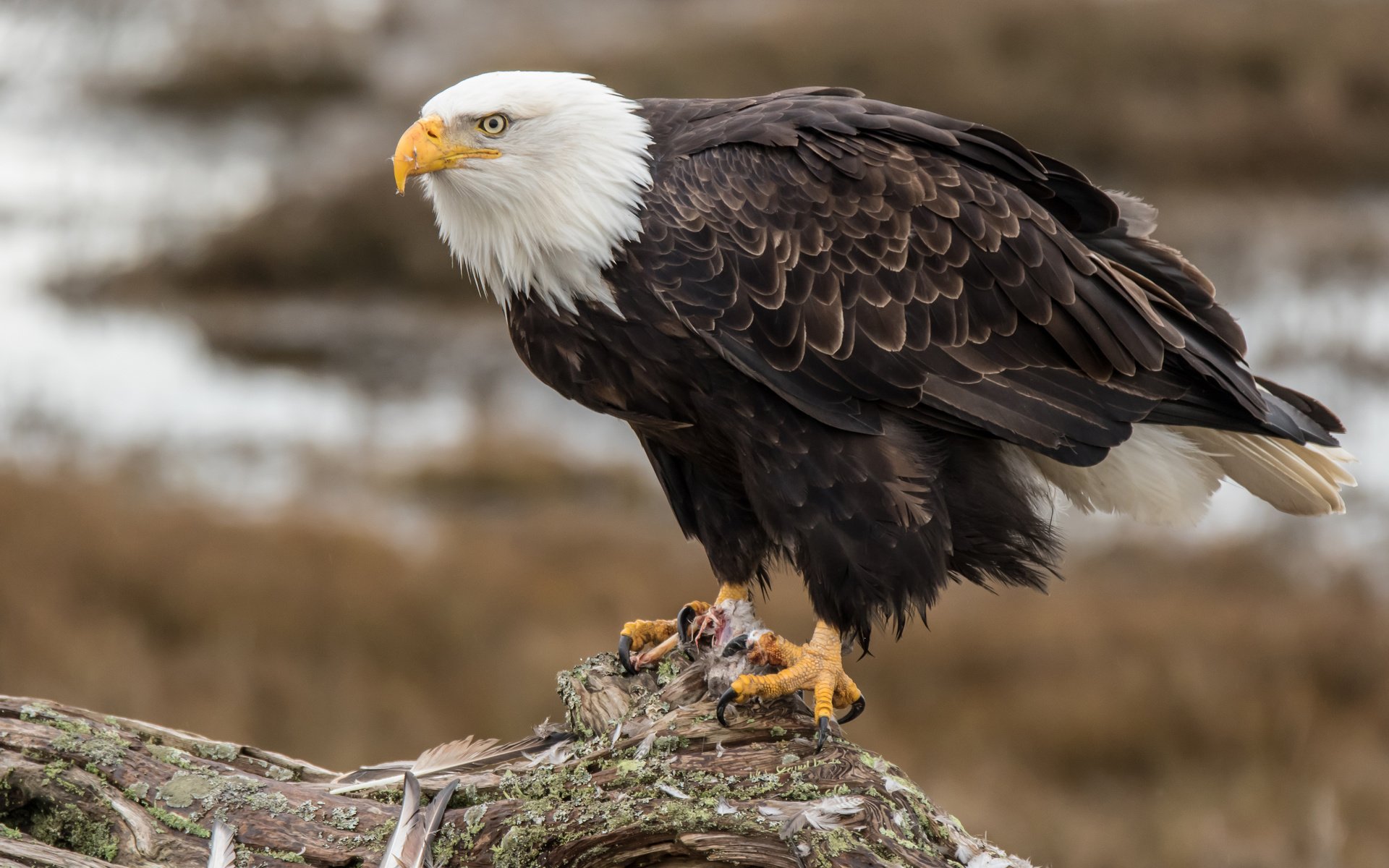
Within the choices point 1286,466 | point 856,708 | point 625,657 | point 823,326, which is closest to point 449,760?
point 625,657

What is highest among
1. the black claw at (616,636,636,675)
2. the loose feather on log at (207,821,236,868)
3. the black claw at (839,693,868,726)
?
the black claw at (616,636,636,675)

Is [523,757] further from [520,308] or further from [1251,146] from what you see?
[1251,146]

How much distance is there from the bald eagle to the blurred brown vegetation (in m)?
2.58

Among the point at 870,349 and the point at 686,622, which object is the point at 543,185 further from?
the point at 686,622

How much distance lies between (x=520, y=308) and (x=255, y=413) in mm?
13061

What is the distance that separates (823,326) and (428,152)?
4.51ft

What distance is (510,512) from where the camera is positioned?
45.0ft

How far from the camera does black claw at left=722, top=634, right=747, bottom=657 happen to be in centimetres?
431

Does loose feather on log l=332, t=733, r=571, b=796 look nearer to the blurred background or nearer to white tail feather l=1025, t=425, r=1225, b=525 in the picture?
white tail feather l=1025, t=425, r=1225, b=525

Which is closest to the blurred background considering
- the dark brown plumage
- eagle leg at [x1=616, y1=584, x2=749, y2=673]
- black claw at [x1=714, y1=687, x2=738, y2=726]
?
the dark brown plumage

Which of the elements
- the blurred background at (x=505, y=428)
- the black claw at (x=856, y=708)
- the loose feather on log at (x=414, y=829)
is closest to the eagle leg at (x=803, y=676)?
the black claw at (x=856, y=708)

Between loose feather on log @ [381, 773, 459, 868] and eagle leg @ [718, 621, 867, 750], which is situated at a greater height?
eagle leg @ [718, 621, 867, 750]

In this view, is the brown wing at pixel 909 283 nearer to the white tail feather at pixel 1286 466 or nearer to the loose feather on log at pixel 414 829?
the white tail feather at pixel 1286 466

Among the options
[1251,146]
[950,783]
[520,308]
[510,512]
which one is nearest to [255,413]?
[510,512]
